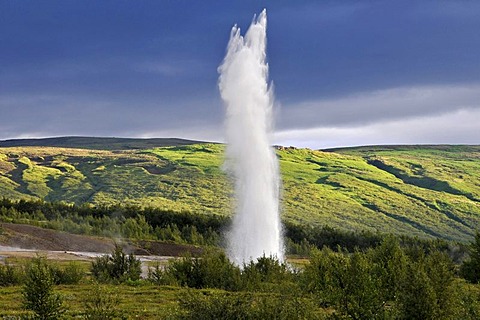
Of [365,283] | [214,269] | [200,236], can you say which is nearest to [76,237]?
[200,236]

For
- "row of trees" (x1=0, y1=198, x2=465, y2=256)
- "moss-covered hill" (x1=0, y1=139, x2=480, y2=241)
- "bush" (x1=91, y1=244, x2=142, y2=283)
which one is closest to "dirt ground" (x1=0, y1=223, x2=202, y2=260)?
"row of trees" (x1=0, y1=198, x2=465, y2=256)

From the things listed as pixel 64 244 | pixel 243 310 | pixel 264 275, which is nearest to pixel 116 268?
pixel 264 275

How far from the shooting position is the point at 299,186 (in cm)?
14050

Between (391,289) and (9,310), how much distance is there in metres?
11.2

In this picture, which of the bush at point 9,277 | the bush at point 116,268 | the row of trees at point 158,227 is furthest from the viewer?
the row of trees at point 158,227

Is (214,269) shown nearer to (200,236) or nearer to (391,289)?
(391,289)

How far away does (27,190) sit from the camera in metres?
124

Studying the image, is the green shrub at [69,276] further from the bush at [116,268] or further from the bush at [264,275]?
the bush at [264,275]

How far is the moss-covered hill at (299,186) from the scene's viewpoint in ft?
384

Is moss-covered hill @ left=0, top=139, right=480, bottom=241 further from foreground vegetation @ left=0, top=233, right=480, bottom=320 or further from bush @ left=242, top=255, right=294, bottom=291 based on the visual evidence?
foreground vegetation @ left=0, top=233, right=480, bottom=320

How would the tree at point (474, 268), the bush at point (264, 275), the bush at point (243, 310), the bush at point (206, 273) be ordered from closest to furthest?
the bush at point (243, 310) < the bush at point (264, 275) < the bush at point (206, 273) < the tree at point (474, 268)

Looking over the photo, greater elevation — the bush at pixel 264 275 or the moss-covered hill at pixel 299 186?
the bush at pixel 264 275

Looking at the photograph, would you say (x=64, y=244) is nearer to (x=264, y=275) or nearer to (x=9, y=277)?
(x=9, y=277)

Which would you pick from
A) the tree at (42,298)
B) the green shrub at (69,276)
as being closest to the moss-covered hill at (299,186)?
the green shrub at (69,276)
